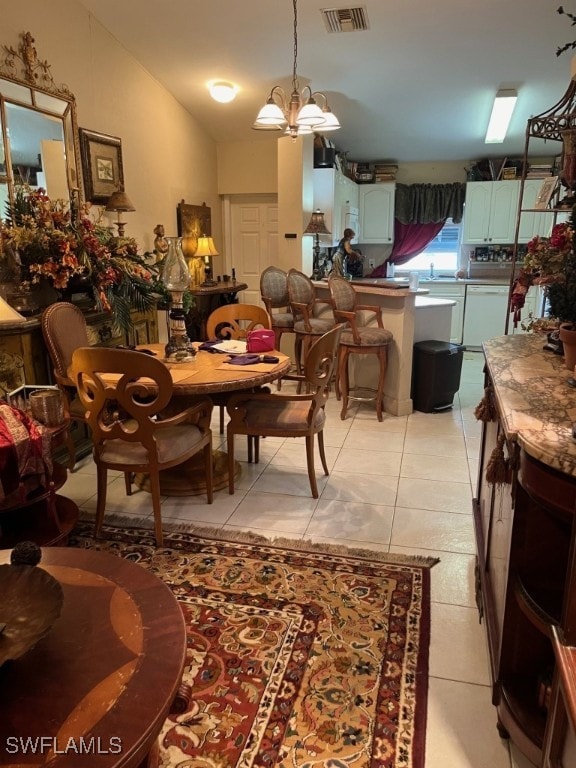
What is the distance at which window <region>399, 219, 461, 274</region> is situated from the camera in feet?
24.9

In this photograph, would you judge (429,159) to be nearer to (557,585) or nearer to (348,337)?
(348,337)

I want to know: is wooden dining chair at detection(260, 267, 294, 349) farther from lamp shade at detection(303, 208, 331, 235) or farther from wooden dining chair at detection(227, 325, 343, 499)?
wooden dining chair at detection(227, 325, 343, 499)

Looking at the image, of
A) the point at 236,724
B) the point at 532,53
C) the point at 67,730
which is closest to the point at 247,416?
the point at 236,724

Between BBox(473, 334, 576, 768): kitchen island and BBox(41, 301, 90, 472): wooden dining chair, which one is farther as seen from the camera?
BBox(41, 301, 90, 472): wooden dining chair

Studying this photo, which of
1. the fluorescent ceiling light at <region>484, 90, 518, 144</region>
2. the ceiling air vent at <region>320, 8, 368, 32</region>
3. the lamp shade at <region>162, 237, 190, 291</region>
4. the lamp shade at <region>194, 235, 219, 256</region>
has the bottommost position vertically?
the lamp shade at <region>162, 237, 190, 291</region>

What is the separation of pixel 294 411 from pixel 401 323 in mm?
1764

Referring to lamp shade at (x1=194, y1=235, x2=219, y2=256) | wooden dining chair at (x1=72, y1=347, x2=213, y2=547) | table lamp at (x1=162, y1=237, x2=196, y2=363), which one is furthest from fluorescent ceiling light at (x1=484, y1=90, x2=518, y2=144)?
wooden dining chair at (x1=72, y1=347, x2=213, y2=547)

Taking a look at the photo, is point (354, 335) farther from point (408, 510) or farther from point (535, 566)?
point (535, 566)

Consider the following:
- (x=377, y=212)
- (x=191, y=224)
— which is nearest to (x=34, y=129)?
(x=191, y=224)

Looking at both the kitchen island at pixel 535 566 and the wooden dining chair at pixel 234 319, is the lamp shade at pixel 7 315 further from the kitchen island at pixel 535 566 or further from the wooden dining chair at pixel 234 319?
the wooden dining chair at pixel 234 319

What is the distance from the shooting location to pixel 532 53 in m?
4.28

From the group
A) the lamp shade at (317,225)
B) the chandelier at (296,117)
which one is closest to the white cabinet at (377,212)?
the lamp shade at (317,225)

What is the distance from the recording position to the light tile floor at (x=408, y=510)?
1.70 metres

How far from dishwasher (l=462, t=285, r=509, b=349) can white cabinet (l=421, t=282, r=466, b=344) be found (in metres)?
0.05
